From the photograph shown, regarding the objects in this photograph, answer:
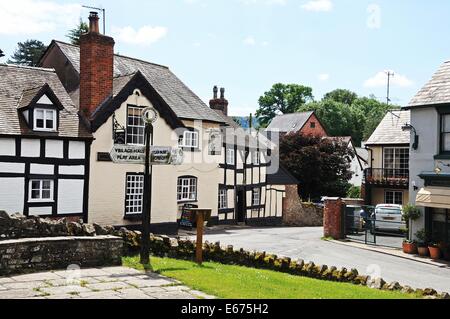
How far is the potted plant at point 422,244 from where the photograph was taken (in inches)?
836

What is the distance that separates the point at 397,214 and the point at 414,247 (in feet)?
17.6

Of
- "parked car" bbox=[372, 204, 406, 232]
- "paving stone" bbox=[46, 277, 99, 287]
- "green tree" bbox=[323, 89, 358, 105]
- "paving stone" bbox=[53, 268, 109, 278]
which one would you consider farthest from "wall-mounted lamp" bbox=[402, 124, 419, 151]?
"green tree" bbox=[323, 89, 358, 105]

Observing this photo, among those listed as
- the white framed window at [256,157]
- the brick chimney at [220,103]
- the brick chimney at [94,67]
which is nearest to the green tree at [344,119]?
the brick chimney at [220,103]

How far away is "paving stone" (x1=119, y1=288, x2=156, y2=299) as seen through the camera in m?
8.77

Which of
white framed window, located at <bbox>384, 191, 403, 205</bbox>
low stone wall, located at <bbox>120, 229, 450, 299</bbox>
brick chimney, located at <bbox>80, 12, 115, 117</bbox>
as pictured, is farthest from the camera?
white framed window, located at <bbox>384, 191, 403, 205</bbox>

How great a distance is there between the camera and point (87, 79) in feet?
75.6

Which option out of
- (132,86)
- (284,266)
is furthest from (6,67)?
(284,266)

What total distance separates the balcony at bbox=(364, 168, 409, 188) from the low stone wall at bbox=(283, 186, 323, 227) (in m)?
4.99

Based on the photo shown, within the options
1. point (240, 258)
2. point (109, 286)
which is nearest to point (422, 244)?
point (240, 258)

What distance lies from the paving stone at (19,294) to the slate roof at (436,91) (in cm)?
1826

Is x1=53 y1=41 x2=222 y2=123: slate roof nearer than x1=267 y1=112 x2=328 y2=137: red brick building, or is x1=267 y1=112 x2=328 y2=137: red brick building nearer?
x1=53 y1=41 x2=222 y2=123: slate roof

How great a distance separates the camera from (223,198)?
1299 inches

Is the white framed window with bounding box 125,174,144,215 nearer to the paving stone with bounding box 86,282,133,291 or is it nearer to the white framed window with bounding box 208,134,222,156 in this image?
the white framed window with bounding box 208,134,222,156
